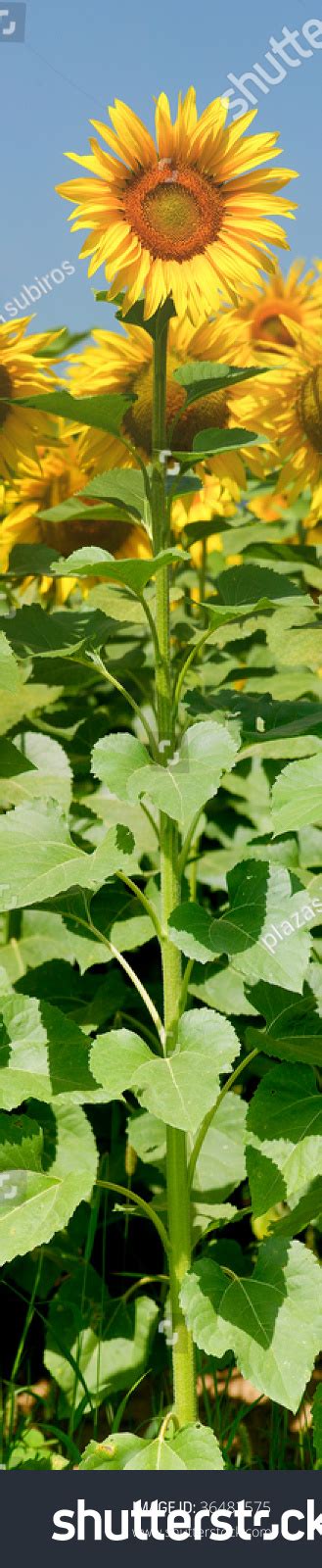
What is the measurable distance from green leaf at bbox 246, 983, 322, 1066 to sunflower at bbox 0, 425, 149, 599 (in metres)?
0.66

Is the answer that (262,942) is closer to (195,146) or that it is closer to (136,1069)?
(136,1069)

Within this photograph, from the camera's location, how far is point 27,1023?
1086 millimetres

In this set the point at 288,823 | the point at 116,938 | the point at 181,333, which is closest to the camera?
the point at 288,823

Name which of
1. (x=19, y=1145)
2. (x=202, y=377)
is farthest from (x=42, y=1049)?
(x=202, y=377)

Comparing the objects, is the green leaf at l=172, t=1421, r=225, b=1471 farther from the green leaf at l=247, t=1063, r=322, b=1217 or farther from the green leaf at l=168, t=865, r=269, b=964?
the green leaf at l=168, t=865, r=269, b=964

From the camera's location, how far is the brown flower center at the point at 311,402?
1.45m

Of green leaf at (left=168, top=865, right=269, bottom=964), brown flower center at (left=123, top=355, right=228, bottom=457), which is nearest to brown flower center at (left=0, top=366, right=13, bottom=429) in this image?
brown flower center at (left=123, top=355, right=228, bottom=457)

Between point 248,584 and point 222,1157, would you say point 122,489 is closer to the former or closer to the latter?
point 248,584

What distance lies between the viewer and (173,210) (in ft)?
3.47

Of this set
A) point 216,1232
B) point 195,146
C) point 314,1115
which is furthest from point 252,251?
point 216,1232

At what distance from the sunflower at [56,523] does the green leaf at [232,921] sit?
0.65m

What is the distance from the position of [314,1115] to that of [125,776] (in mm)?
307

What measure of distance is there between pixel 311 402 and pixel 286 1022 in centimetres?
69

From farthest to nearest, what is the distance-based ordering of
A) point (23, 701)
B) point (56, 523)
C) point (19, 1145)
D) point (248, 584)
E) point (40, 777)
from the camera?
point (56, 523)
point (23, 701)
point (40, 777)
point (248, 584)
point (19, 1145)
